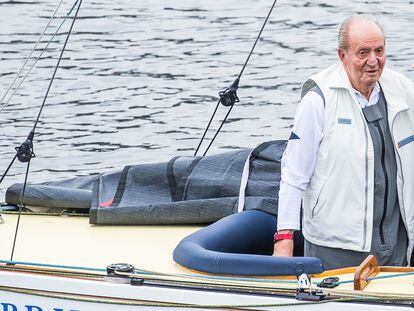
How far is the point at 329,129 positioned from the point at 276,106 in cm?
850

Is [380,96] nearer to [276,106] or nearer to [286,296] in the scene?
[286,296]

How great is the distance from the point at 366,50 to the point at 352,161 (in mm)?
415

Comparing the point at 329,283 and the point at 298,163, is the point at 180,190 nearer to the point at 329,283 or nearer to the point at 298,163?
the point at 298,163

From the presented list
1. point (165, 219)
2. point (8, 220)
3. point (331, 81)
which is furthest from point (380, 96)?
point (8, 220)

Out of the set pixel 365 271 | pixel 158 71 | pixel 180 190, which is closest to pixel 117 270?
pixel 365 271

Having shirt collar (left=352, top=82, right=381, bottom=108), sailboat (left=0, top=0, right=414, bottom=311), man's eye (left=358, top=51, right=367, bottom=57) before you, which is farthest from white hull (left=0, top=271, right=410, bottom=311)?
man's eye (left=358, top=51, right=367, bottom=57)

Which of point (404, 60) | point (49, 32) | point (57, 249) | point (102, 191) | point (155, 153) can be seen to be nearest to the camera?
point (57, 249)

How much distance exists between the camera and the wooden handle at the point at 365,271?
5234 millimetres

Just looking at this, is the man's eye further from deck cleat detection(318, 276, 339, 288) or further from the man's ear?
deck cleat detection(318, 276, 339, 288)

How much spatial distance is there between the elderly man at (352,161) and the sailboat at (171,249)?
0.14 m

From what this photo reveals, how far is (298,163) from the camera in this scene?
546 cm

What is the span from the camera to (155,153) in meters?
12.6

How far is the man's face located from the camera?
17.5 feet

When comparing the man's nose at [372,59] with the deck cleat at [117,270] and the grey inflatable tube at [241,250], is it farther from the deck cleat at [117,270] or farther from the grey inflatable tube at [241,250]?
the deck cleat at [117,270]
